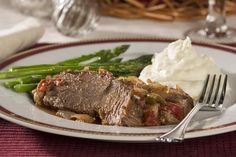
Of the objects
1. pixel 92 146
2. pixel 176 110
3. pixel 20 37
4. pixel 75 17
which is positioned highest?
pixel 75 17

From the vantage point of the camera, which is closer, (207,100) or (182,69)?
(207,100)

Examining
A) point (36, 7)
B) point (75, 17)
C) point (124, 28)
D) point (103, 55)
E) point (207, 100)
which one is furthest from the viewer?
point (36, 7)

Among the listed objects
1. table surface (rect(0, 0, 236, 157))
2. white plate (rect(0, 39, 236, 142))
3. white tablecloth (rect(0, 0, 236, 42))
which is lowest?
table surface (rect(0, 0, 236, 157))

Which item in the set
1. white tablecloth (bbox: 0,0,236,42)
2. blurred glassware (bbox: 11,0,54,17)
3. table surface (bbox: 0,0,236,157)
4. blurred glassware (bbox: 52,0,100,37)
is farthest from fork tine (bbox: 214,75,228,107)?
blurred glassware (bbox: 11,0,54,17)

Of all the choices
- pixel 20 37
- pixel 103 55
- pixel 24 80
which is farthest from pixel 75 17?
pixel 24 80

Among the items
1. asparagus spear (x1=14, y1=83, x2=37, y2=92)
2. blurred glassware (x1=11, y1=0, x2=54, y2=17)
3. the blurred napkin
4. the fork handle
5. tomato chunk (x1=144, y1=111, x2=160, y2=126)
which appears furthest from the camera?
blurred glassware (x1=11, y1=0, x2=54, y2=17)

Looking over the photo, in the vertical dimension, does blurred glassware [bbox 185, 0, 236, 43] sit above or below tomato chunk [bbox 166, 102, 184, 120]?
above

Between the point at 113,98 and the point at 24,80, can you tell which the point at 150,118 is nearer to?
the point at 113,98

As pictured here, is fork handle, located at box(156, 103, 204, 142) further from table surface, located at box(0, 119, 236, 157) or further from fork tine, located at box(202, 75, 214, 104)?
fork tine, located at box(202, 75, 214, 104)
